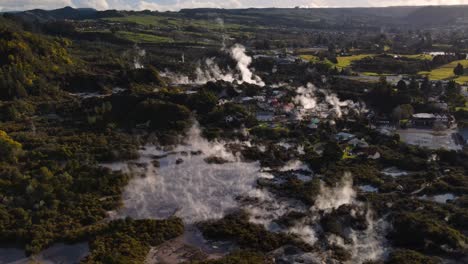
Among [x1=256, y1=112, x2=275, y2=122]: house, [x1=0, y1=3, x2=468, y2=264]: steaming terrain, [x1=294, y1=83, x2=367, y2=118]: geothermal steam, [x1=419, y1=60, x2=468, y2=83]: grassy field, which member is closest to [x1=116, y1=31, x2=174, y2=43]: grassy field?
[x1=0, y1=3, x2=468, y2=264]: steaming terrain

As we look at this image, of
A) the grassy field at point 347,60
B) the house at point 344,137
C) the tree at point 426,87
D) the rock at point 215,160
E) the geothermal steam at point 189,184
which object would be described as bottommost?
the geothermal steam at point 189,184

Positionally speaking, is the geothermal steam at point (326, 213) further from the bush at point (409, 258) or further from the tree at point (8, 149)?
the tree at point (8, 149)

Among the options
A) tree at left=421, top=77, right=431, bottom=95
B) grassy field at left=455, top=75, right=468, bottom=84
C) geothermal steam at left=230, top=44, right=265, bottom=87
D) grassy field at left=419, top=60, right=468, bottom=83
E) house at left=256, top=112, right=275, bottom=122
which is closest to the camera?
house at left=256, top=112, right=275, bottom=122

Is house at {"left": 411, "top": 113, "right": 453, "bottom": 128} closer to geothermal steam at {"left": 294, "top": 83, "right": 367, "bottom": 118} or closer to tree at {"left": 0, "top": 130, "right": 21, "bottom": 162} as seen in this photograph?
geothermal steam at {"left": 294, "top": 83, "right": 367, "bottom": 118}

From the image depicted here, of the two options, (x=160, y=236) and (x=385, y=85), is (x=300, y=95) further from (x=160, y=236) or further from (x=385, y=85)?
(x=160, y=236)

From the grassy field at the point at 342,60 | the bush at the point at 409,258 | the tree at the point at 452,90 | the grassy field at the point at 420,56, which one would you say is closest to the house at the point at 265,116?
the tree at the point at 452,90

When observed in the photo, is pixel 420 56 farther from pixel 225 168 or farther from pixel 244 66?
pixel 225 168
